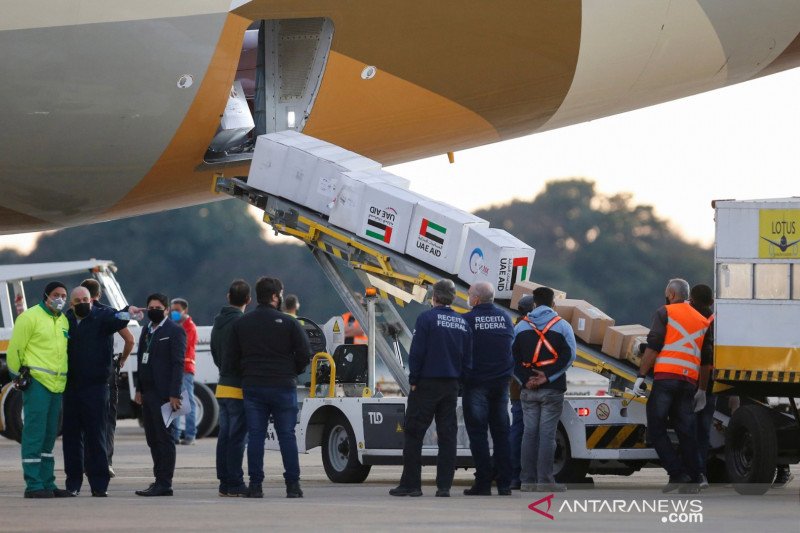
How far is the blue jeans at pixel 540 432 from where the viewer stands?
12.7 m

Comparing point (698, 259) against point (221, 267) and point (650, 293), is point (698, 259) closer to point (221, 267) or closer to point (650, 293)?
point (650, 293)

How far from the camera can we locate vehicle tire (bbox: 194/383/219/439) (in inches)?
906

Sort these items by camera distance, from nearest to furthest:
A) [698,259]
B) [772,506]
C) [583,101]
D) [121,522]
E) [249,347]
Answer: [121,522], [772,506], [249,347], [583,101], [698,259]

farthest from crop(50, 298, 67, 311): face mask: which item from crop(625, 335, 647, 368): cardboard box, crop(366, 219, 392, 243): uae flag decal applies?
crop(625, 335, 647, 368): cardboard box

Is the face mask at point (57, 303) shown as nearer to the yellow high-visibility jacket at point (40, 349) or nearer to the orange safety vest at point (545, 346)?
the yellow high-visibility jacket at point (40, 349)

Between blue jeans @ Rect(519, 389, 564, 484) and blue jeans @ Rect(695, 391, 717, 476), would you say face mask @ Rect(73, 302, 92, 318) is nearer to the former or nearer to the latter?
blue jeans @ Rect(519, 389, 564, 484)

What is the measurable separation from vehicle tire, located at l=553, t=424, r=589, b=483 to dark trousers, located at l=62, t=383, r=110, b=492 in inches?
152

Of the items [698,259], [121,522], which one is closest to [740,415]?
[121,522]

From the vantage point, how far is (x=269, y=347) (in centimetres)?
1195

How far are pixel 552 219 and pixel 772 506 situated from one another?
132 feet

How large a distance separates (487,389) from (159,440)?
264 cm

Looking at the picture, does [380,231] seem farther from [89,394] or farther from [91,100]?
[89,394]

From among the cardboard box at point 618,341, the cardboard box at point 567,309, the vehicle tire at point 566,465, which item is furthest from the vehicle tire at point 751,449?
the cardboard box at point 567,309

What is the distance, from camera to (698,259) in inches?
1714
